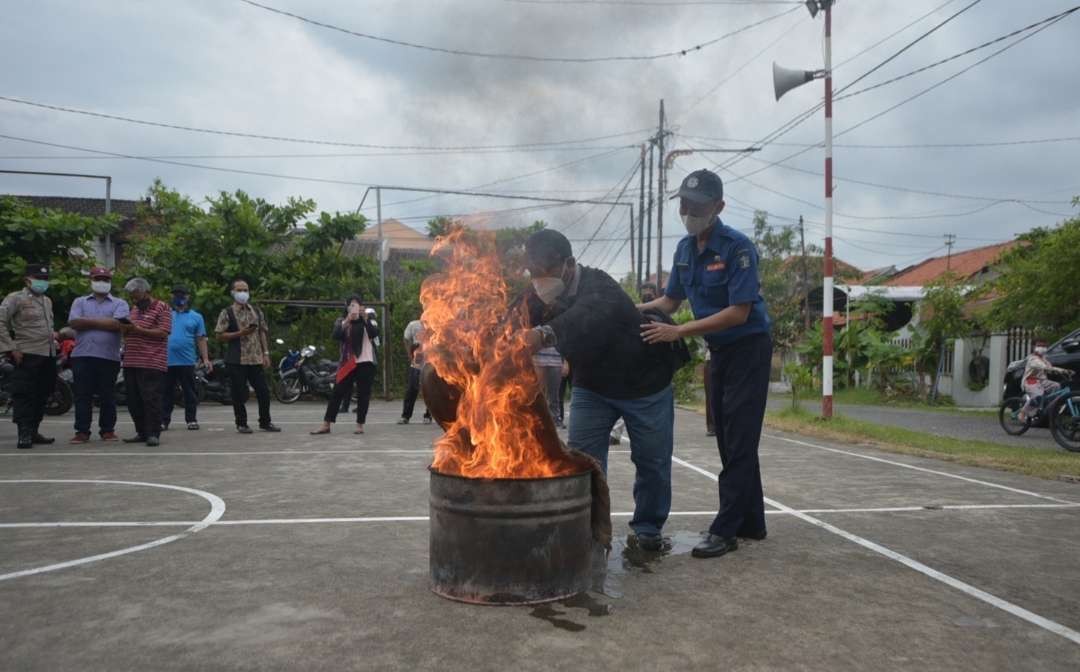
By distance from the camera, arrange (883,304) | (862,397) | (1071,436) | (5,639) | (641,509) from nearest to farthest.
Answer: (5,639), (641,509), (1071,436), (862,397), (883,304)

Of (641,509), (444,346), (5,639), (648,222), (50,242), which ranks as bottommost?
(5,639)

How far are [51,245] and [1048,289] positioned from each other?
1949 centimetres

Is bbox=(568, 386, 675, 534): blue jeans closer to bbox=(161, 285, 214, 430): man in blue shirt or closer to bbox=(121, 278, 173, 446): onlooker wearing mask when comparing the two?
bbox=(121, 278, 173, 446): onlooker wearing mask

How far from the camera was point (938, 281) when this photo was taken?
2106 cm

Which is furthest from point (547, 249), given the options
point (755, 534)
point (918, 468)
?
point (918, 468)

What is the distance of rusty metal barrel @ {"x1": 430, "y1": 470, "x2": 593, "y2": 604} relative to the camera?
11.4 feet

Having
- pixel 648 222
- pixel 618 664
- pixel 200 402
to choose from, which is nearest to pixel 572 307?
pixel 618 664

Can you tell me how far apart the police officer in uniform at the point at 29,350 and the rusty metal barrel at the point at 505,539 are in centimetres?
734

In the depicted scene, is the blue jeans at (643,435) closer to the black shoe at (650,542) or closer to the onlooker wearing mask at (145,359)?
the black shoe at (650,542)

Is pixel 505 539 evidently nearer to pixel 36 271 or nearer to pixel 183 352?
pixel 36 271

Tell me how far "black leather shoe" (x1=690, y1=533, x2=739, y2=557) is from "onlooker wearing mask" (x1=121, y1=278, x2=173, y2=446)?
7033mm

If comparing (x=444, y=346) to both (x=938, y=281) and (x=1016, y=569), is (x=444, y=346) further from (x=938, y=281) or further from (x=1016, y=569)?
(x=938, y=281)

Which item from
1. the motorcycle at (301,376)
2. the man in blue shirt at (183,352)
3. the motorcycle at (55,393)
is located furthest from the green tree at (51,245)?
the man in blue shirt at (183,352)

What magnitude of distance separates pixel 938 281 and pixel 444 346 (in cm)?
2064
